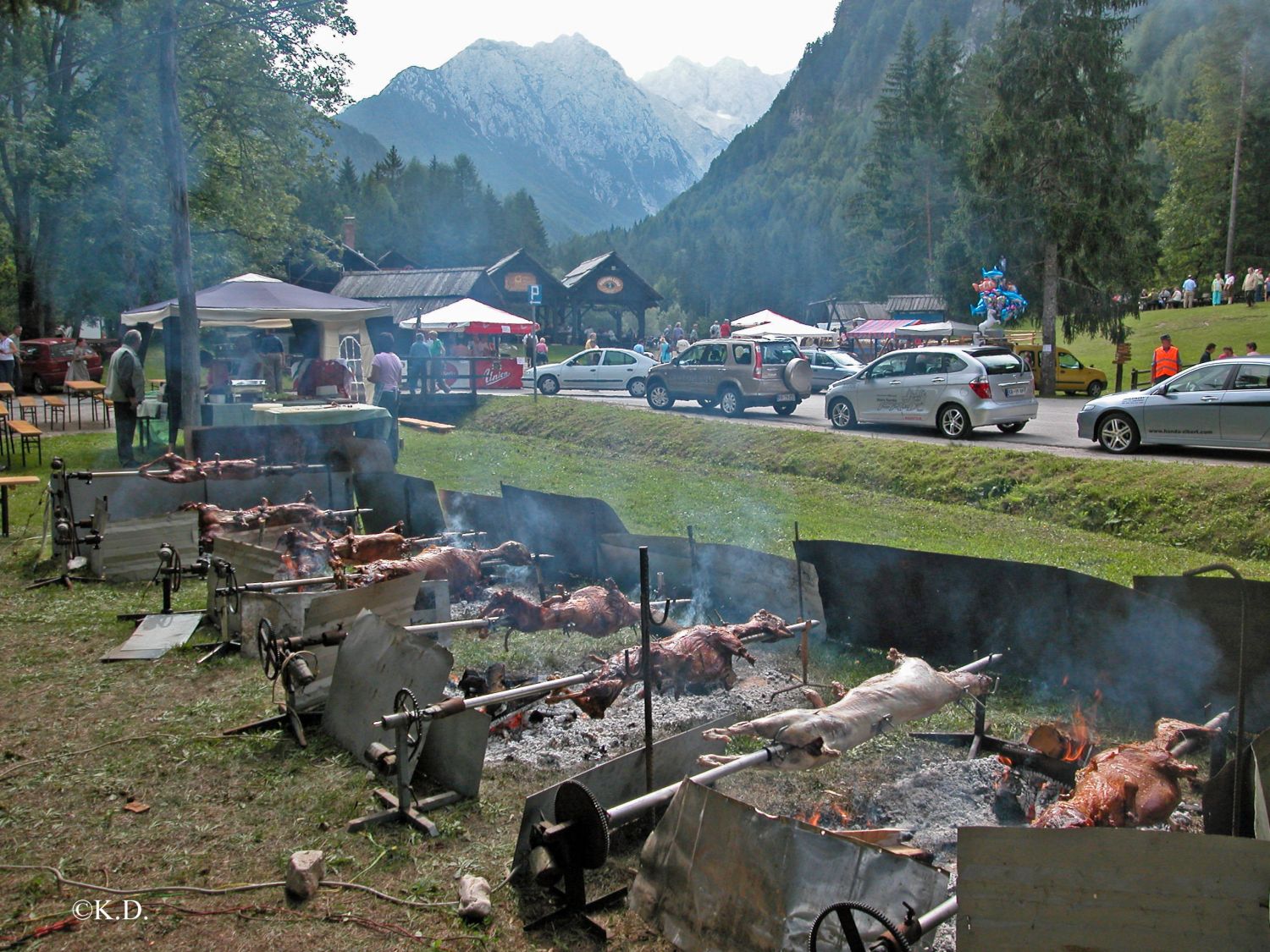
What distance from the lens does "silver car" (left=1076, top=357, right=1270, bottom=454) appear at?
544 inches

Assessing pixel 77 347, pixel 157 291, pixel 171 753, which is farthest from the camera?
pixel 157 291

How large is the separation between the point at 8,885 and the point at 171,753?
1378mm

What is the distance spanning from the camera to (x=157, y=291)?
32.1 meters

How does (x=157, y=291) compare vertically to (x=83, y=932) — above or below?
above

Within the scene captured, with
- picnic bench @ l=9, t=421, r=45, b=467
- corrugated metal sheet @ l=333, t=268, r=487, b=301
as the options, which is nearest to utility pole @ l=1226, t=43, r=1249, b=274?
corrugated metal sheet @ l=333, t=268, r=487, b=301

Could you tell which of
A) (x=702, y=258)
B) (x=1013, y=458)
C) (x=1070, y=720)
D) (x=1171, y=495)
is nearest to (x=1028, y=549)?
(x=1171, y=495)

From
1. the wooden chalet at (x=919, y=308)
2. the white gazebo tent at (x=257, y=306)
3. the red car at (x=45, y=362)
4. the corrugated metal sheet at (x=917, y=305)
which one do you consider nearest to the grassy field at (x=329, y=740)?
the white gazebo tent at (x=257, y=306)

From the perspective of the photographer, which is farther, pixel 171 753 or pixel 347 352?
pixel 347 352

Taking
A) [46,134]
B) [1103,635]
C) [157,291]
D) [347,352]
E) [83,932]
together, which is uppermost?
[46,134]

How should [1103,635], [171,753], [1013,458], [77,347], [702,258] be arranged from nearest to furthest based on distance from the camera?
1. [171,753]
2. [1103,635]
3. [1013,458]
4. [77,347]
5. [702,258]

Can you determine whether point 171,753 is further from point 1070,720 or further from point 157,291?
point 157,291

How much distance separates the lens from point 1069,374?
1153 inches

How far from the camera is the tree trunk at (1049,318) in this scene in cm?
2886

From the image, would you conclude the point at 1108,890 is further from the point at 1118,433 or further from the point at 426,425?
the point at 426,425
